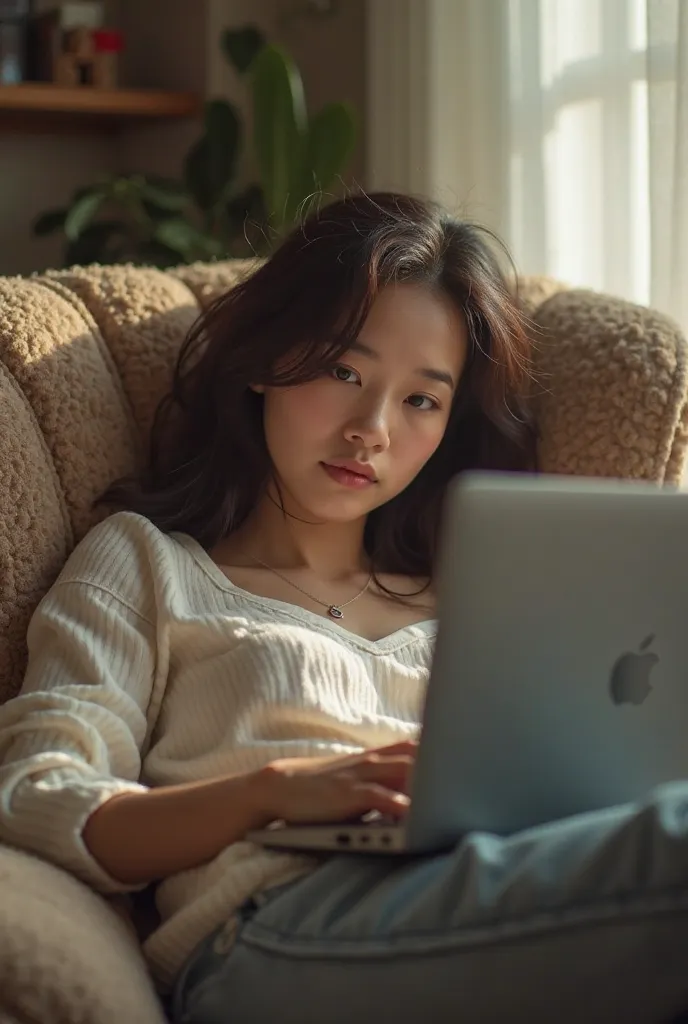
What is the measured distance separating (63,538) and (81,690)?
0.26m

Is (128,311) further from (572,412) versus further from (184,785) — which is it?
(184,785)

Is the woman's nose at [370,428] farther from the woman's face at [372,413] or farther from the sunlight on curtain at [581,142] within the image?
the sunlight on curtain at [581,142]

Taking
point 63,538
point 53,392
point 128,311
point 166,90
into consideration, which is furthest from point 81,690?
point 166,90

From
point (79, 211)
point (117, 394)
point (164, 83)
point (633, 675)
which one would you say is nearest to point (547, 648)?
point (633, 675)

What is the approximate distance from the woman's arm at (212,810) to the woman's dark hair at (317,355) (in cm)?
39

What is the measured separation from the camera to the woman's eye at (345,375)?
141 cm

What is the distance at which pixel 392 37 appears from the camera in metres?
2.43

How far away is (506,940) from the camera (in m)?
0.94

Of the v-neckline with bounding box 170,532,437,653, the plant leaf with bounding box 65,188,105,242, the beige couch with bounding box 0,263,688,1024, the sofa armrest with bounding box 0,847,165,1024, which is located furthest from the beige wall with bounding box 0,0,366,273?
the sofa armrest with bounding box 0,847,165,1024

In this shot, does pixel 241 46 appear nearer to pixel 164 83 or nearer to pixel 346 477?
pixel 164 83

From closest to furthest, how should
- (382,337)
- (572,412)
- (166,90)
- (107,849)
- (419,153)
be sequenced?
(107,849) < (382,337) < (572,412) < (419,153) < (166,90)

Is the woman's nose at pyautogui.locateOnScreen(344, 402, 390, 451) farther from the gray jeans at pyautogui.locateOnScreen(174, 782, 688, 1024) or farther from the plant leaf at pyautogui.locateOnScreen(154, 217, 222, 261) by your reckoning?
the plant leaf at pyautogui.locateOnScreen(154, 217, 222, 261)

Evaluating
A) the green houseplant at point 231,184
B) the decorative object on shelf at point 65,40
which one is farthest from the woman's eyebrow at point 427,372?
the decorative object on shelf at point 65,40

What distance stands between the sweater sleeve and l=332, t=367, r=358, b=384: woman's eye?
31 centimetres
